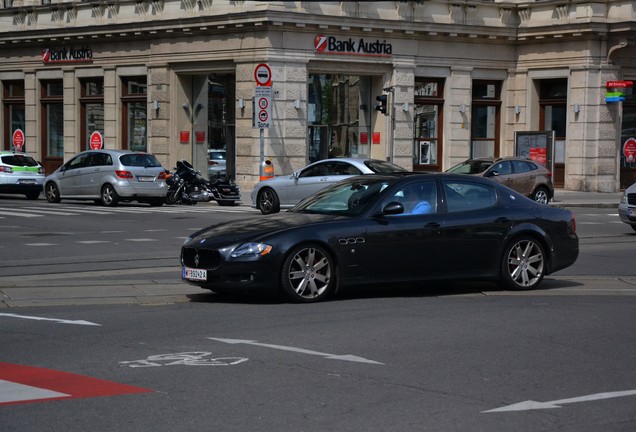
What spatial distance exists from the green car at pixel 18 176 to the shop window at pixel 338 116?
9.77m

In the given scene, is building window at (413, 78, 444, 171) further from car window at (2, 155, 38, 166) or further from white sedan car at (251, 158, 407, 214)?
car window at (2, 155, 38, 166)

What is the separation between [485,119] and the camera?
136 feet

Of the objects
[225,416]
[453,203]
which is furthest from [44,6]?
[225,416]

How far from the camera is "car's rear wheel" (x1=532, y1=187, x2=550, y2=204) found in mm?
31677

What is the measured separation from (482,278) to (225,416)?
6.61 m

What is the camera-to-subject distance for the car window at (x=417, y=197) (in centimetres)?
1247

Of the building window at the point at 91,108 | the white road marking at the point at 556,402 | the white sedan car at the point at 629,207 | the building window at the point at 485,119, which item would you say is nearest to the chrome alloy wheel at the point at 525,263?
the white road marking at the point at 556,402

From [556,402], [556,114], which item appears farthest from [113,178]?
[556,402]

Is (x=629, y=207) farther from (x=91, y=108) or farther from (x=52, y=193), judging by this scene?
(x=91, y=108)

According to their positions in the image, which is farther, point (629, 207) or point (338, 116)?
point (338, 116)

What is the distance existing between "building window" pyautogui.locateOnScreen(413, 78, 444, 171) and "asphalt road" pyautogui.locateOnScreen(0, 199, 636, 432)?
2556 cm

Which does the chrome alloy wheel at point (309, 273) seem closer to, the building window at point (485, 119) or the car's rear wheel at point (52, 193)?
the car's rear wheel at point (52, 193)

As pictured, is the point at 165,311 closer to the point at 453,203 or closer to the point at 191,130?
the point at 453,203

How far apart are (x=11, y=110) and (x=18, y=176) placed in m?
13.9
